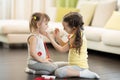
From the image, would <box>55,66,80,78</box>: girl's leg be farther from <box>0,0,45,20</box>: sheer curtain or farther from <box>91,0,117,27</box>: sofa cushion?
<box>0,0,45,20</box>: sheer curtain

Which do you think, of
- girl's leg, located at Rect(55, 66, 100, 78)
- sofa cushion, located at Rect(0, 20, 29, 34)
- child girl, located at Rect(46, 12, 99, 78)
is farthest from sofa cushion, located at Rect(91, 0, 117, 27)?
girl's leg, located at Rect(55, 66, 100, 78)

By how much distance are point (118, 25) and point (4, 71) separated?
2059 mm

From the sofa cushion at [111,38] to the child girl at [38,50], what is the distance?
1.22 m

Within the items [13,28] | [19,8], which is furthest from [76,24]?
[19,8]

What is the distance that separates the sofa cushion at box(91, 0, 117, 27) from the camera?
512cm

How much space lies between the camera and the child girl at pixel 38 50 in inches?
118

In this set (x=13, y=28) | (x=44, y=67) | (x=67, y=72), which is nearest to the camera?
(x=67, y=72)

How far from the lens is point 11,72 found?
3.04m

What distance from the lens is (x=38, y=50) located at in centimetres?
303

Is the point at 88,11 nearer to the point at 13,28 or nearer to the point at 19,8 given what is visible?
the point at 13,28

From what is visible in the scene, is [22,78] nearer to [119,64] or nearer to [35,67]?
[35,67]

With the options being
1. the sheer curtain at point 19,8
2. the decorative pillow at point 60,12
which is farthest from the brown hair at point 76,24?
the sheer curtain at point 19,8

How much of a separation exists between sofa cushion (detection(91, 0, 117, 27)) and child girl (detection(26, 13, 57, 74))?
2.26 meters

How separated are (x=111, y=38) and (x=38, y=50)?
132 cm
